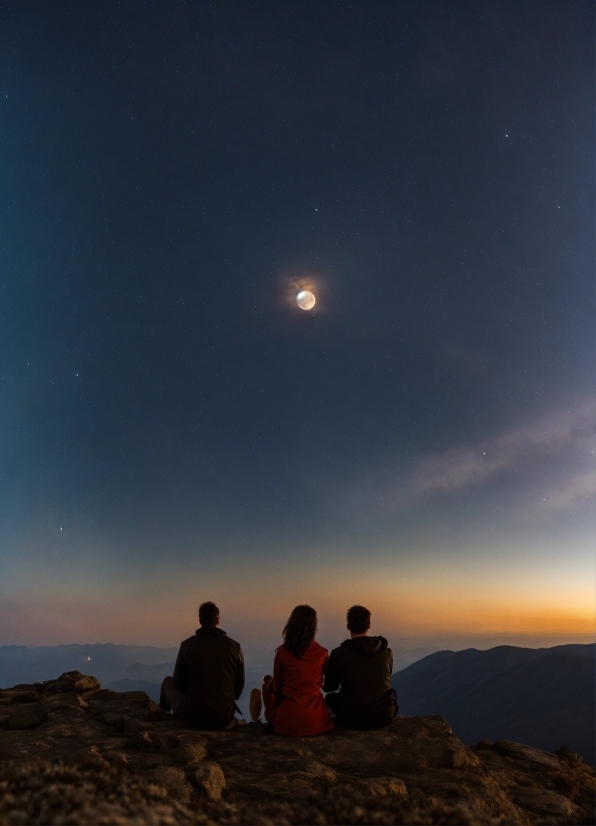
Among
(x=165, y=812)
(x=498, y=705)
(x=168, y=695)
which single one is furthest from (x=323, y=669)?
(x=498, y=705)

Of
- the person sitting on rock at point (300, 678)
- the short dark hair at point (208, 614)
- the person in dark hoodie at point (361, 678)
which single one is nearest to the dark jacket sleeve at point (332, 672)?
the person in dark hoodie at point (361, 678)

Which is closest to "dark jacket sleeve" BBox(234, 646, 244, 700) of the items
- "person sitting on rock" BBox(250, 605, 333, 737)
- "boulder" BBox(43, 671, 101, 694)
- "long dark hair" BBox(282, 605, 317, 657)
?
"person sitting on rock" BBox(250, 605, 333, 737)

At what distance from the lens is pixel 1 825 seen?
11.9 ft

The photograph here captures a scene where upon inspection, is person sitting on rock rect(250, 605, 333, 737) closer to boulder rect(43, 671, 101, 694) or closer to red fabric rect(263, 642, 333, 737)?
red fabric rect(263, 642, 333, 737)

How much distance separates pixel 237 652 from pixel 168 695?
205cm

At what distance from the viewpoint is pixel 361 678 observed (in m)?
8.72

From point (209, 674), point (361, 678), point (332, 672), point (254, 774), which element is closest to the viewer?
point (254, 774)

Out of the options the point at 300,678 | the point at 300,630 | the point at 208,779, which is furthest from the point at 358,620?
the point at 208,779

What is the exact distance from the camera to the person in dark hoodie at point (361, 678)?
8.75m

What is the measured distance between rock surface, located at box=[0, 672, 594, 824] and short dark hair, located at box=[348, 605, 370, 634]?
6.05 feet

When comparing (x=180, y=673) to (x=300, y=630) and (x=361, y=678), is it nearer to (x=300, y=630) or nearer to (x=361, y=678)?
(x=300, y=630)

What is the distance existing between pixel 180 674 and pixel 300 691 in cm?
259

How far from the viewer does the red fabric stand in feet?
28.1

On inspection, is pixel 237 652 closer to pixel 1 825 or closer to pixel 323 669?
pixel 323 669
